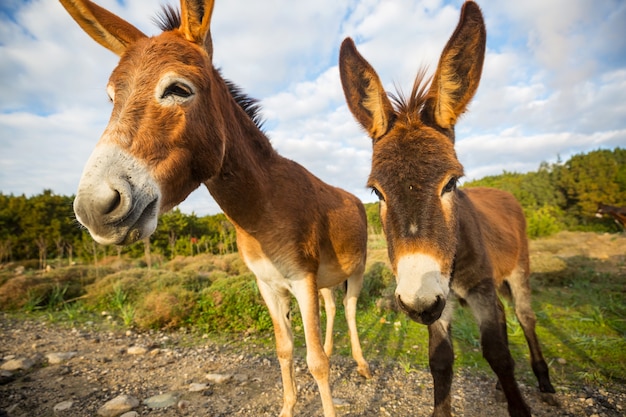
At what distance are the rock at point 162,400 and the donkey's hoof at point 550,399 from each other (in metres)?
4.07

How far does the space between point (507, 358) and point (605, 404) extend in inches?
69.2

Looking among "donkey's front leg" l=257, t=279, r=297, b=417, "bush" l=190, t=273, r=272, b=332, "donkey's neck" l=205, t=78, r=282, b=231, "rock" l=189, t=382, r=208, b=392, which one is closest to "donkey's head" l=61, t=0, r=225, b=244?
"donkey's neck" l=205, t=78, r=282, b=231

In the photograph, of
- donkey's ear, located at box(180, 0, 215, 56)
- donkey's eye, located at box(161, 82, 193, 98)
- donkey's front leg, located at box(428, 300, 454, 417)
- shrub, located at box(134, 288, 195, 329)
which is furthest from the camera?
shrub, located at box(134, 288, 195, 329)

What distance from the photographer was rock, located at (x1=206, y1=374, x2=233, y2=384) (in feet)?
11.7

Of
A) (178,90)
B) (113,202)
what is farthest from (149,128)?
(113,202)

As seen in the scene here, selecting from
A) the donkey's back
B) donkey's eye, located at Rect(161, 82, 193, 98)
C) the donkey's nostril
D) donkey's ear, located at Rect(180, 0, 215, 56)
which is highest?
donkey's ear, located at Rect(180, 0, 215, 56)

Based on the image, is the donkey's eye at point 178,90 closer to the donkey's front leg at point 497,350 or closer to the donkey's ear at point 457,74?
the donkey's ear at point 457,74

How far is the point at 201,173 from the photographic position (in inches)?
71.5

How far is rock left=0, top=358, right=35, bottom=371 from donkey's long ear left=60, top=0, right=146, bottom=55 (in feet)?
14.8

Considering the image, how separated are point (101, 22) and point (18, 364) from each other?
4670 millimetres

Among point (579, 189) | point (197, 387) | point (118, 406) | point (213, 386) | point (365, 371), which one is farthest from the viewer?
point (579, 189)

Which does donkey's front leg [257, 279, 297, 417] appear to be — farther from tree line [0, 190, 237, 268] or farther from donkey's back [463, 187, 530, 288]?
tree line [0, 190, 237, 268]

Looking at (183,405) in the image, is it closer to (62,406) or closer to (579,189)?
(62,406)

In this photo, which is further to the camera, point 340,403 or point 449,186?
point 340,403
